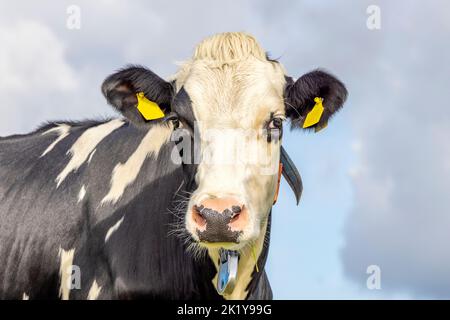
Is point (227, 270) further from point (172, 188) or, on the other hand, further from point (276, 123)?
point (276, 123)

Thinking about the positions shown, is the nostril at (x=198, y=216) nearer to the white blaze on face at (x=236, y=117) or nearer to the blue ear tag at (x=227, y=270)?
the white blaze on face at (x=236, y=117)

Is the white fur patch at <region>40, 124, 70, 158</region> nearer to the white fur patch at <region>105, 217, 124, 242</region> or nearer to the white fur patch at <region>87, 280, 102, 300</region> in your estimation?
the white fur patch at <region>105, 217, 124, 242</region>

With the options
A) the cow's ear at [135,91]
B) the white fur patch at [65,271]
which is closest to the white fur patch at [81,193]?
the white fur patch at [65,271]

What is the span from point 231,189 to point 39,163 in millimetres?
4216

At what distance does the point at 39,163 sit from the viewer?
40.5 ft

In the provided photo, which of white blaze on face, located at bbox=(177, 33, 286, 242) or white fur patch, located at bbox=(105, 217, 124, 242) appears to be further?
white fur patch, located at bbox=(105, 217, 124, 242)

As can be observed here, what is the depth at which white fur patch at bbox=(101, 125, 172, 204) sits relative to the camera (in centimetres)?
1087

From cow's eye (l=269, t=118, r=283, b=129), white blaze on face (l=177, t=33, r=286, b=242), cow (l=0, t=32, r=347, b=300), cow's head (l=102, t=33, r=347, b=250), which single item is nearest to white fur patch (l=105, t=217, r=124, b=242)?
cow (l=0, t=32, r=347, b=300)

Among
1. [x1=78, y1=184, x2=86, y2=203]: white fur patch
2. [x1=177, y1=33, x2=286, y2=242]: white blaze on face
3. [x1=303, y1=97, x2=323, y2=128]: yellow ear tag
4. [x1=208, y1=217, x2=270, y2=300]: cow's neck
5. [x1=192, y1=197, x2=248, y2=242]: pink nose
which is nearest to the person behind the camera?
[x1=192, y1=197, x2=248, y2=242]: pink nose

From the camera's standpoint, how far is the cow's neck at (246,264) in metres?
10.2

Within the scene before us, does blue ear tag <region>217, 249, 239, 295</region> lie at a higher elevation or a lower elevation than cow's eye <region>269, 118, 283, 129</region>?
lower

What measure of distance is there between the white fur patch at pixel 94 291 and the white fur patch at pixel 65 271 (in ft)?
1.27

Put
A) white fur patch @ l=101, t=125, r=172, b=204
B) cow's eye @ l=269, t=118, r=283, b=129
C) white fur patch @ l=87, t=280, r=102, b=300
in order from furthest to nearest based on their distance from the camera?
white fur patch @ l=101, t=125, r=172, b=204 < white fur patch @ l=87, t=280, r=102, b=300 < cow's eye @ l=269, t=118, r=283, b=129

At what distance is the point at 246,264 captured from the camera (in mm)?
10359
